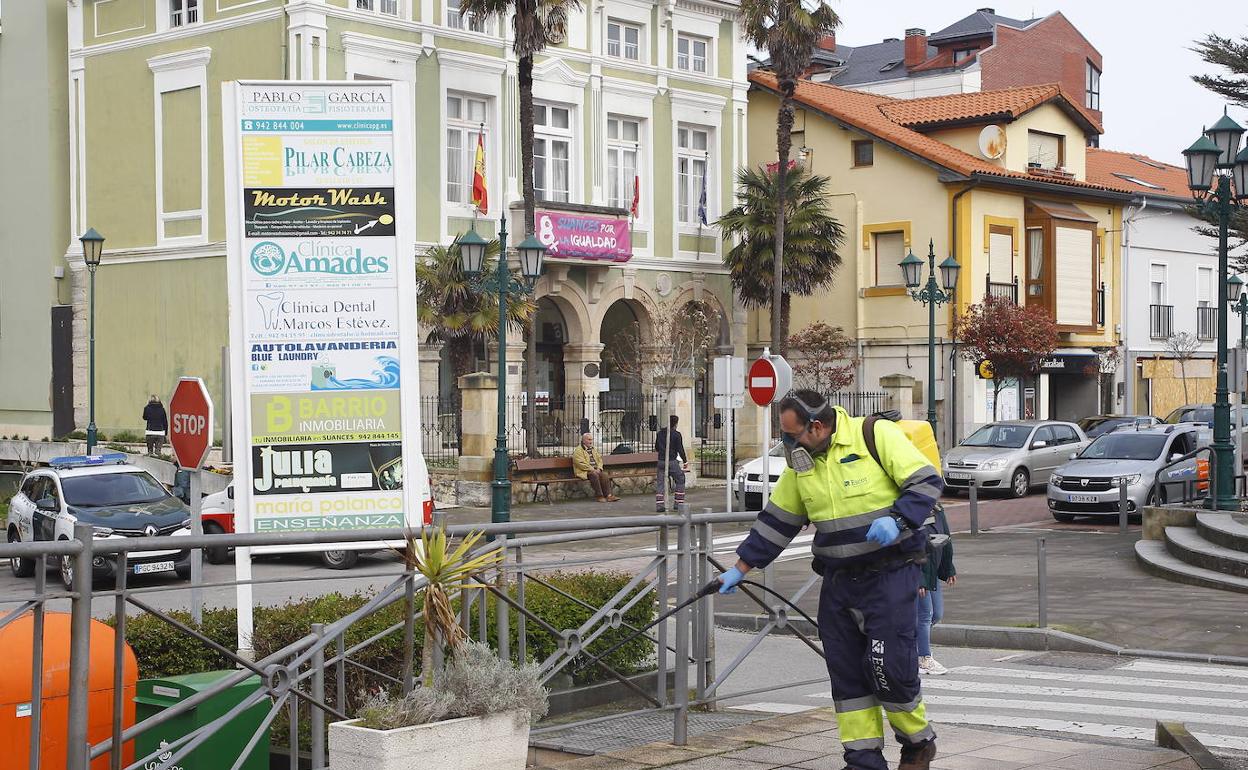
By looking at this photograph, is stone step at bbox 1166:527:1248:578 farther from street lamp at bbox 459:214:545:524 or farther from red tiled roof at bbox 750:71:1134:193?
red tiled roof at bbox 750:71:1134:193

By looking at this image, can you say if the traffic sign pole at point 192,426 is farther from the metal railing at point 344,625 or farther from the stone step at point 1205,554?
the stone step at point 1205,554

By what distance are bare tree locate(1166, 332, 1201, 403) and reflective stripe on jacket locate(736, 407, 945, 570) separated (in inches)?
1803

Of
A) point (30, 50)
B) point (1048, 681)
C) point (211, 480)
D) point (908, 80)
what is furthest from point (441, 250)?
point (908, 80)

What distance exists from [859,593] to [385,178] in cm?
431

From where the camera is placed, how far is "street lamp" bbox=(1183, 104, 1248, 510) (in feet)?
65.2

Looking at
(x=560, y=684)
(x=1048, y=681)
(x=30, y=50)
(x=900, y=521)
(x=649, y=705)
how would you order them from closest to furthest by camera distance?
(x=900, y=521), (x=649, y=705), (x=560, y=684), (x=1048, y=681), (x=30, y=50)

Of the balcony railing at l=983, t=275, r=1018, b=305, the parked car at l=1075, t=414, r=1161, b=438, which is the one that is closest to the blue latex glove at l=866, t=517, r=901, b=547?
the parked car at l=1075, t=414, r=1161, b=438

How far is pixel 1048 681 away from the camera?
11297mm

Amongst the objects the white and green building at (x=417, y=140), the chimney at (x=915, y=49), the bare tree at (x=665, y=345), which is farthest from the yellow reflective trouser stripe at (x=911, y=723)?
the chimney at (x=915, y=49)

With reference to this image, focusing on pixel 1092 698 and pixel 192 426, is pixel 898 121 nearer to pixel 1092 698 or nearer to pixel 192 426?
pixel 1092 698

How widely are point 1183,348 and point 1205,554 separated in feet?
116

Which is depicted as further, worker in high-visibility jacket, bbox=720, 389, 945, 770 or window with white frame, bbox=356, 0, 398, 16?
window with white frame, bbox=356, 0, 398, 16

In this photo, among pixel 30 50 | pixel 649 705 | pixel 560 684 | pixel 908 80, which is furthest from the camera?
pixel 908 80

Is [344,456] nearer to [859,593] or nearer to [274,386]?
[274,386]
